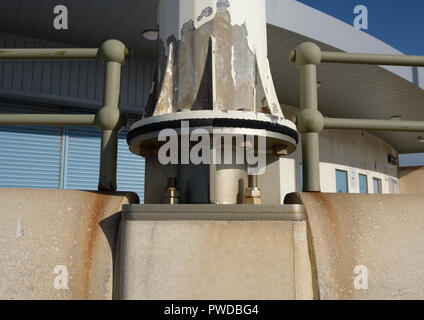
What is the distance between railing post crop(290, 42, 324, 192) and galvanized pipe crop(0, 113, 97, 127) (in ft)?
3.82

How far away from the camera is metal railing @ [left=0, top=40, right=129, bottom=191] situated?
1.91 metres

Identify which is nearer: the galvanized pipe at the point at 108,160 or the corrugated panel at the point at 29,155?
the galvanized pipe at the point at 108,160

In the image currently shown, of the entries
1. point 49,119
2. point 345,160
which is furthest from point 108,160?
point 345,160

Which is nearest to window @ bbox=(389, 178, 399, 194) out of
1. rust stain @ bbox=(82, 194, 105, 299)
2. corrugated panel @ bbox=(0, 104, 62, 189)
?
corrugated panel @ bbox=(0, 104, 62, 189)

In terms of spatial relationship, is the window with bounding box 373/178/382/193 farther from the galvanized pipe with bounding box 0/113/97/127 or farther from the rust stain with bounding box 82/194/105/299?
the rust stain with bounding box 82/194/105/299

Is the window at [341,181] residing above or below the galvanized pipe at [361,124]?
above

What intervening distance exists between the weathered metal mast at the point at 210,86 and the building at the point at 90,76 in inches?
164

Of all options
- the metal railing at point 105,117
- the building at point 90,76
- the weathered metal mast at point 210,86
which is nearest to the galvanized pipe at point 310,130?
the weathered metal mast at point 210,86

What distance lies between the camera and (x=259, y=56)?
87.4 inches

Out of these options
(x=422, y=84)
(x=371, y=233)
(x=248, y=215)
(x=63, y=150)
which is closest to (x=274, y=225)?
(x=248, y=215)

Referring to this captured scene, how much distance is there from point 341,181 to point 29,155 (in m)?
9.55

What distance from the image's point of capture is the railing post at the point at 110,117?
1911 mm

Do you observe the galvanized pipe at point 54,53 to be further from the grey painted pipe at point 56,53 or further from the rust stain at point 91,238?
the rust stain at point 91,238

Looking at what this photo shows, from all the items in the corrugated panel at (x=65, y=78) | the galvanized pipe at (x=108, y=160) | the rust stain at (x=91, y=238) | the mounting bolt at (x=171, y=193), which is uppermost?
the corrugated panel at (x=65, y=78)
